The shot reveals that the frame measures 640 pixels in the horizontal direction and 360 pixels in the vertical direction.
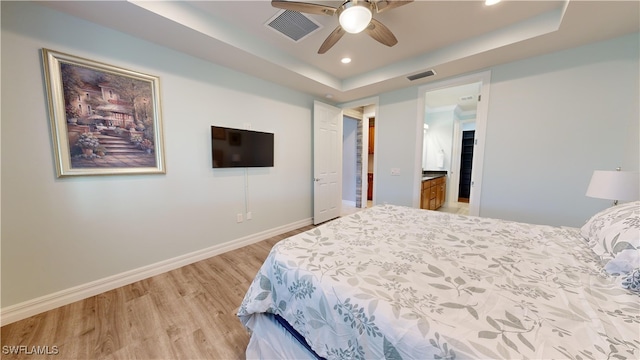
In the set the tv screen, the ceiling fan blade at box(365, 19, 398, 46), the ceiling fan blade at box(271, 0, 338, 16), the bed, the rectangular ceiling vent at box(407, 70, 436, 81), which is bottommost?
the bed

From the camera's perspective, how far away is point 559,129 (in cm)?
219

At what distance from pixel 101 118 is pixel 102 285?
149cm

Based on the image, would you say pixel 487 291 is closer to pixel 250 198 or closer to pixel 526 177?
pixel 526 177

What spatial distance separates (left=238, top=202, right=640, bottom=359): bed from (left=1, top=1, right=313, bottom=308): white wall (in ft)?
5.50

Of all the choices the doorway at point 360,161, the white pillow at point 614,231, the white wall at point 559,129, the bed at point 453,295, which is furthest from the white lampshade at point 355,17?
the doorway at point 360,161

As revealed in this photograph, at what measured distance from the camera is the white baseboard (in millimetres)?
1566

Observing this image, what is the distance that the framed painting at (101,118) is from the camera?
5.41 feet

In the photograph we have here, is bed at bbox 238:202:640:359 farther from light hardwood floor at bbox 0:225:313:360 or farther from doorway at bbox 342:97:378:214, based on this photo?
doorway at bbox 342:97:378:214

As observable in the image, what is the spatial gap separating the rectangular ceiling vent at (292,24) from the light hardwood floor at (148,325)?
253 centimetres

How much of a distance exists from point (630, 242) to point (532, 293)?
549mm

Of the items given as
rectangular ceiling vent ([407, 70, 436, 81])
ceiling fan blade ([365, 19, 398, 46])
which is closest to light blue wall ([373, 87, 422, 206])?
rectangular ceiling vent ([407, 70, 436, 81])

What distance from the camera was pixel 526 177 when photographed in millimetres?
2393

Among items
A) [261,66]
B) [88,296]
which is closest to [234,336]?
[88,296]

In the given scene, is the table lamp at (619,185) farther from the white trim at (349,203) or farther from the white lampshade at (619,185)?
the white trim at (349,203)
